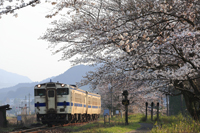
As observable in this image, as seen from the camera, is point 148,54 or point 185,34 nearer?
point 185,34

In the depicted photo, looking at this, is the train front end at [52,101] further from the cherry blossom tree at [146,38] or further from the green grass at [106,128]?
→ the cherry blossom tree at [146,38]

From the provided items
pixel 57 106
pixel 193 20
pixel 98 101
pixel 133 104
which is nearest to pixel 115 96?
pixel 133 104

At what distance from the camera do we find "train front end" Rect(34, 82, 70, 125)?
19703 mm

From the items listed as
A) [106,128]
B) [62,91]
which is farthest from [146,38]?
[62,91]

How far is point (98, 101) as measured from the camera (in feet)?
108

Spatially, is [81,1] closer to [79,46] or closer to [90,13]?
[90,13]

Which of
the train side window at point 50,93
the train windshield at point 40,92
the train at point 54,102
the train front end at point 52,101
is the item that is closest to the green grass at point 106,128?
the train at point 54,102

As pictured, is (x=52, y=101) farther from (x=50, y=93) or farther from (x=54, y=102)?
(x=50, y=93)

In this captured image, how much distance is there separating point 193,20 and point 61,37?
26.8ft

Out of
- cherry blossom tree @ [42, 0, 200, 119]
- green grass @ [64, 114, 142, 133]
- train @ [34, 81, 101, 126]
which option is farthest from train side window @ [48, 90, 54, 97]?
cherry blossom tree @ [42, 0, 200, 119]

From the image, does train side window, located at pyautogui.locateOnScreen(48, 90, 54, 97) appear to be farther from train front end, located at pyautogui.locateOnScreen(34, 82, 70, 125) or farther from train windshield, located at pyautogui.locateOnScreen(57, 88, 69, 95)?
train windshield, located at pyautogui.locateOnScreen(57, 88, 69, 95)

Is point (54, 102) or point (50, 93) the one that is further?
point (50, 93)

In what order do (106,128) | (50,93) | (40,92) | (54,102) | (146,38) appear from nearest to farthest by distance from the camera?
(146,38)
(106,128)
(54,102)
(50,93)
(40,92)

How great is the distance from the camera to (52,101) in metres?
19.8
